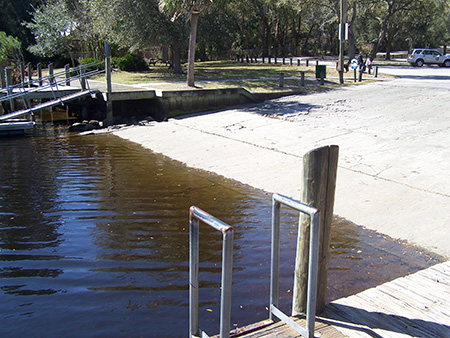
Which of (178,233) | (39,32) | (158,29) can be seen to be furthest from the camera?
→ (39,32)

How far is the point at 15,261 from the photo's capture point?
7.09 metres

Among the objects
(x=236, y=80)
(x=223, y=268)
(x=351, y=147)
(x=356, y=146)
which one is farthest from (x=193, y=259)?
(x=236, y=80)

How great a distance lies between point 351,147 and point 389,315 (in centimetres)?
929

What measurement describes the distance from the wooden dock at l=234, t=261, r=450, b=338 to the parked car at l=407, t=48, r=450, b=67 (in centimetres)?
3922

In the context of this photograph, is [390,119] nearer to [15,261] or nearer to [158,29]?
[15,261]

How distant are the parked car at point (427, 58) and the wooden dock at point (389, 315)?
1544 inches

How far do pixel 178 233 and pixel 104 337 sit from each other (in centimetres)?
311

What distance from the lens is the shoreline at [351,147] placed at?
8984mm

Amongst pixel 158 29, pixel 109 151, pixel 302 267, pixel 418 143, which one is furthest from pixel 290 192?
pixel 158 29

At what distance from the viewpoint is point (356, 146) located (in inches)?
534

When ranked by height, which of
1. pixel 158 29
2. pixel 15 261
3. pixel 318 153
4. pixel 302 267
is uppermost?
pixel 158 29

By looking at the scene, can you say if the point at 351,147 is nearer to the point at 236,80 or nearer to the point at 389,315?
the point at 389,315

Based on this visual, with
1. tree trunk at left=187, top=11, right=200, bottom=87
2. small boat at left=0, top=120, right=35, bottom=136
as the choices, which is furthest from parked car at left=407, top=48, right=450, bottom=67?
small boat at left=0, top=120, right=35, bottom=136

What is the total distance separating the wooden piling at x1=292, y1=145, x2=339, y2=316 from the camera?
14.6 ft
